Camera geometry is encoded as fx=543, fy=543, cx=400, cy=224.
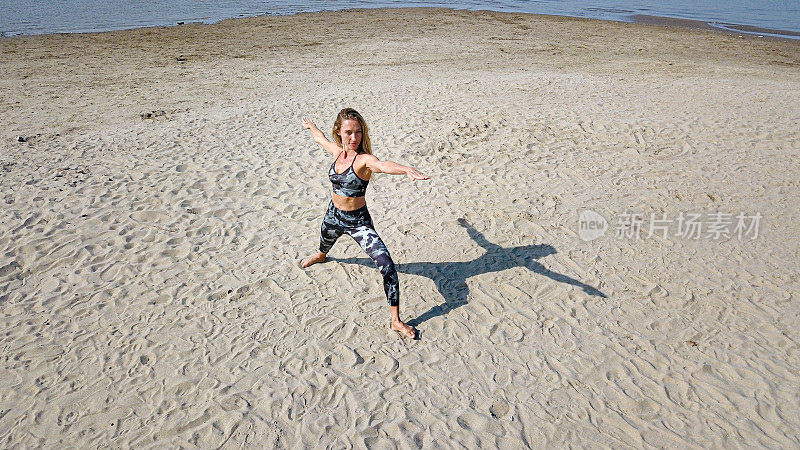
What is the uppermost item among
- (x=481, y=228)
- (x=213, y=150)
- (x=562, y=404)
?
(x=213, y=150)

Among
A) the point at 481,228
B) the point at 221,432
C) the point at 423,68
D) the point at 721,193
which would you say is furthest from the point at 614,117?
the point at 221,432

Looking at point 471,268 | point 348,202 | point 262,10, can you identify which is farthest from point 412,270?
point 262,10

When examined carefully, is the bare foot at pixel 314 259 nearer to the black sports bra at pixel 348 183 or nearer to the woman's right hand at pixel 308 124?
the black sports bra at pixel 348 183

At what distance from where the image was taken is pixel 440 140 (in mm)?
9547

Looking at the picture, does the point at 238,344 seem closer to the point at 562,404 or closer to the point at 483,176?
the point at 562,404

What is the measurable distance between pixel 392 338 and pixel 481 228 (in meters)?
2.51

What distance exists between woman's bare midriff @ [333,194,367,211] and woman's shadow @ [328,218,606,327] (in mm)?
1317

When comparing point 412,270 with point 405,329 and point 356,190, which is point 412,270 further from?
point 356,190

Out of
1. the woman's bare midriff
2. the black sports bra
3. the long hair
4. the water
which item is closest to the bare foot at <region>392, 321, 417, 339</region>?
A: the woman's bare midriff

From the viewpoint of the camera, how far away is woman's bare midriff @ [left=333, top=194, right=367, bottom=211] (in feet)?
16.4

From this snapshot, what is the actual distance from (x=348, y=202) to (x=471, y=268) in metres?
1.92

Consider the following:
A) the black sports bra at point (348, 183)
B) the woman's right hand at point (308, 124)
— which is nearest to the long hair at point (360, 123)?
the black sports bra at point (348, 183)

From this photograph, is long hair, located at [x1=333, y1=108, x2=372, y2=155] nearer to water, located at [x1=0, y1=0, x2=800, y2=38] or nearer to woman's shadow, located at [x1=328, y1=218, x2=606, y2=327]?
woman's shadow, located at [x1=328, y1=218, x2=606, y2=327]

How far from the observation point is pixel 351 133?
15.4 feet
